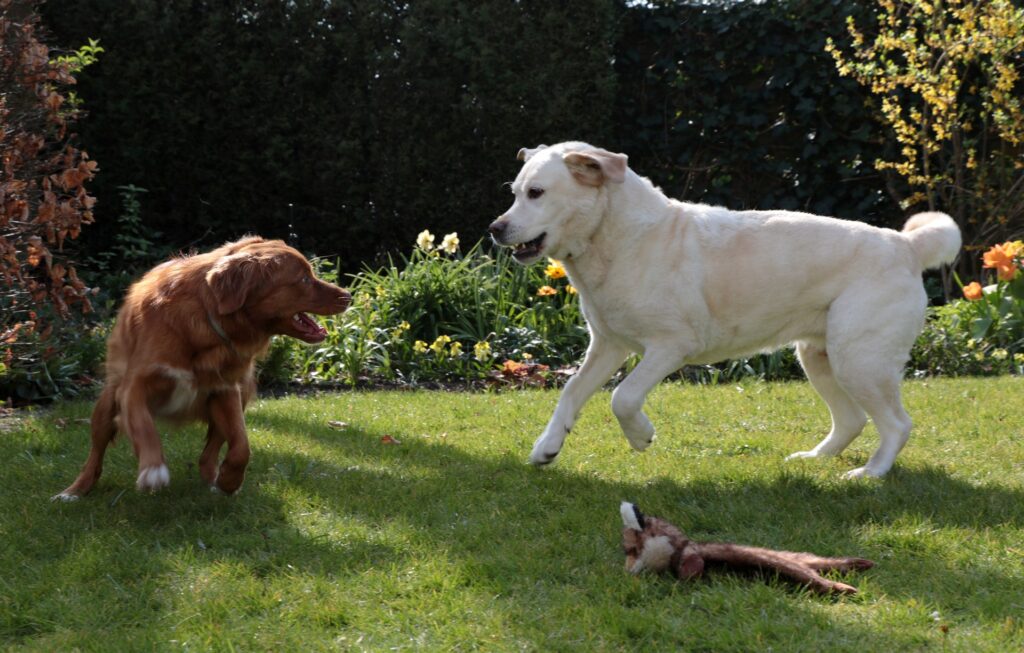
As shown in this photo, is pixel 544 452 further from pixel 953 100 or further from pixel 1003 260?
A: pixel 953 100

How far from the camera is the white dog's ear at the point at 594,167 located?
202 inches

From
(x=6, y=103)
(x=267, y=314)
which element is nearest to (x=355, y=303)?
(x=6, y=103)

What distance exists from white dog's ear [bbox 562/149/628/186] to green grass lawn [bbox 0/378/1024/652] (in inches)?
55.5

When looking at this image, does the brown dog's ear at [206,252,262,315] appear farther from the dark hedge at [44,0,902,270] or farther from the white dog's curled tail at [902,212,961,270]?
the dark hedge at [44,0,902,270]

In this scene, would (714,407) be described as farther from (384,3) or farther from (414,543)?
(384,3)

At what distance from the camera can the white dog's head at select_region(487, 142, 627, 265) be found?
5.13 metres

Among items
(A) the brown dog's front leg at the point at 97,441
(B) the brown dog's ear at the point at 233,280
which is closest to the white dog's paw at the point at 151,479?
(A) the brown dog's front leg at the point at 97,441

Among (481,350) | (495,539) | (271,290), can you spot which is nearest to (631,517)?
(495,539)

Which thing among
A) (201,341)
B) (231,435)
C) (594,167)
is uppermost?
(594,167)

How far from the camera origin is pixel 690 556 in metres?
3.65

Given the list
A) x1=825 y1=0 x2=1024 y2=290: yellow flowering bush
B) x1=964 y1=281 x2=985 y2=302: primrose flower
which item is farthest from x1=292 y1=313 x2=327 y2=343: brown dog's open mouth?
x1=825 y1=0 x2=1024 y2=290: yellow flowering bush

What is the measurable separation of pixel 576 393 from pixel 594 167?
1113 mm

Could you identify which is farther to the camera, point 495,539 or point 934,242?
point 934,242

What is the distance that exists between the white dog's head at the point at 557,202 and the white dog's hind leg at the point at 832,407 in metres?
1.39
